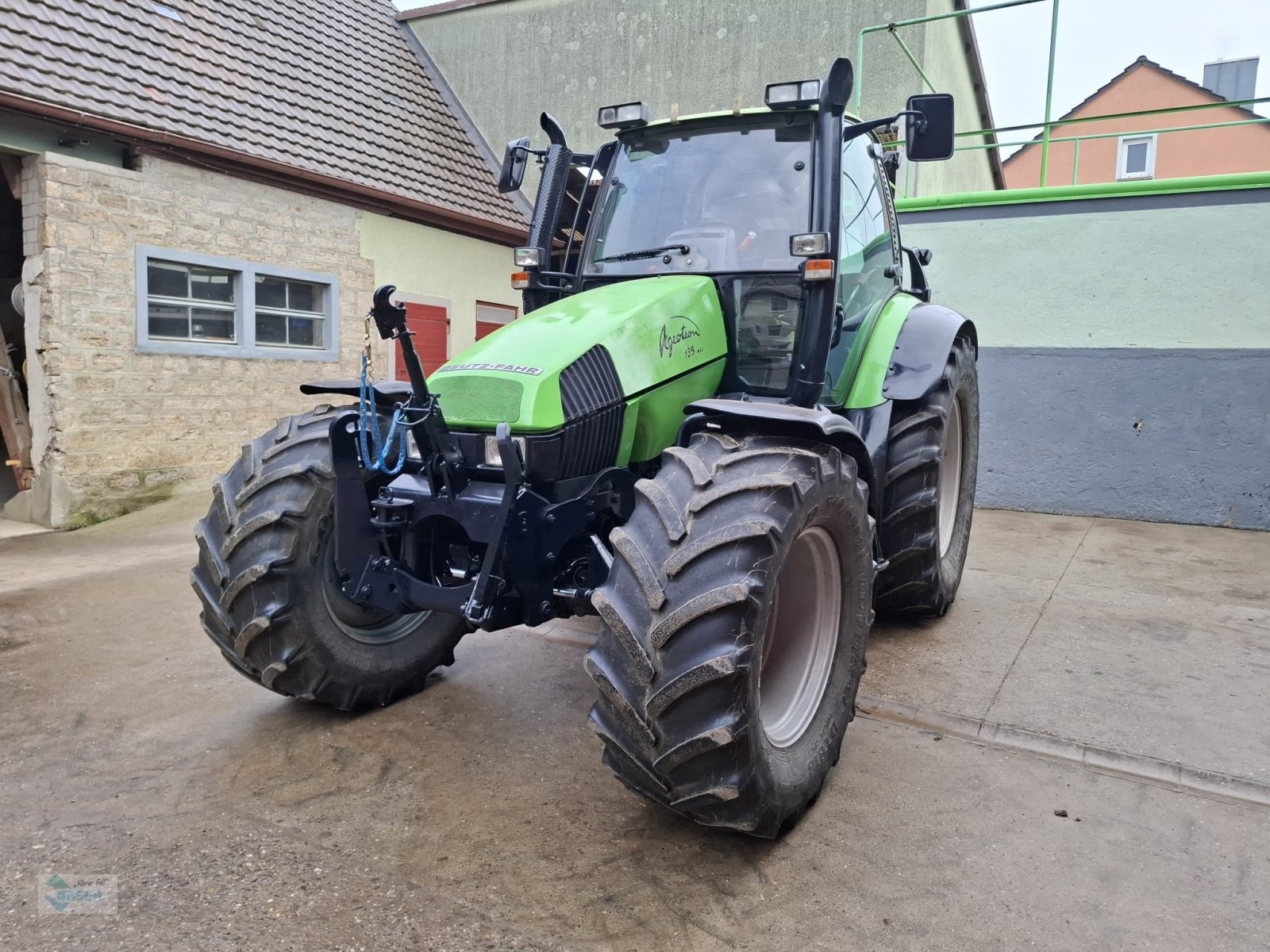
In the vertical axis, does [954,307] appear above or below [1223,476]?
above

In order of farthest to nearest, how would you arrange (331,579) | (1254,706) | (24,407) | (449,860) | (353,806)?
1. (24,407)
2. (1254,706)
3. (331,579)
4. (353,806)
5. (449,860)

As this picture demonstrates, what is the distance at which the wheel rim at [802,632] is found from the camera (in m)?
2.88

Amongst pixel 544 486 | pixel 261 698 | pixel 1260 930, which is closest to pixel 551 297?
pixel 544 486

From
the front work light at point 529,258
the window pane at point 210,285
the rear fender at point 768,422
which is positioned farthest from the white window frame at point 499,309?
the rear fender at point 768,422

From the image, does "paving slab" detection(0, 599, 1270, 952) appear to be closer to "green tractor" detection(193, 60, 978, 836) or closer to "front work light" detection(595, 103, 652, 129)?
"green tractor" detection(193, 60, 978, 836)

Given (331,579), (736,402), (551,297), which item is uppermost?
(551,297)

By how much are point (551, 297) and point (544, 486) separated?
4.70ft

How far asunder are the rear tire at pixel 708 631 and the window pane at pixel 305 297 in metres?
7.80

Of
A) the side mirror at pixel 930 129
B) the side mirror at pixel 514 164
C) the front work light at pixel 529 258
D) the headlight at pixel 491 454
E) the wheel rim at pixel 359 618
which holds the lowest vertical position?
the wheel rim at pixel 359 618

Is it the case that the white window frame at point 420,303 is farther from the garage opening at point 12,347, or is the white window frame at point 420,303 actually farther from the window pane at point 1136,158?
the window pane at point 1136,158

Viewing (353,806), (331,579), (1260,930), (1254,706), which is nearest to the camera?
(1260,930)

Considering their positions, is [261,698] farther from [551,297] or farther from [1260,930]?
[1260,930]

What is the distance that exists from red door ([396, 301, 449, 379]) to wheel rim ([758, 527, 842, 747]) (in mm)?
8371

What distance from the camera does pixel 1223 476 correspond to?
7.27 meters
